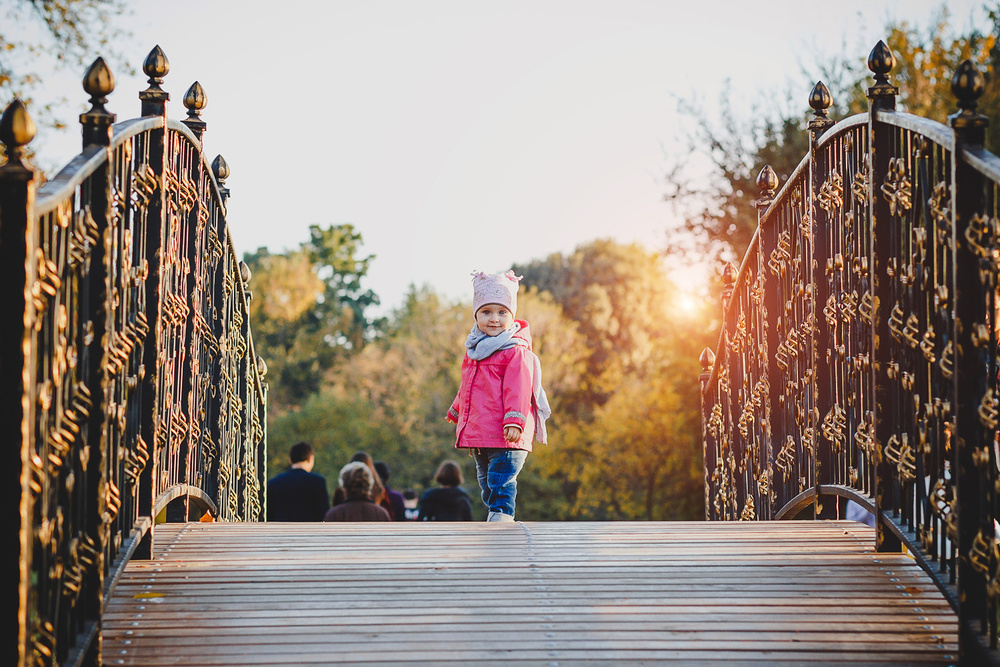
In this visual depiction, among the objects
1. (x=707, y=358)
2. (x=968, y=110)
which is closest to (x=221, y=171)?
(x=968, y=110)

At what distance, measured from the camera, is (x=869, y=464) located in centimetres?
357

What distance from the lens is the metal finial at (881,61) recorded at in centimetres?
346

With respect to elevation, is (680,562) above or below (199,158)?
below

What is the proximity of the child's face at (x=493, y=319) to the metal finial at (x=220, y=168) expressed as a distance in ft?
5.42

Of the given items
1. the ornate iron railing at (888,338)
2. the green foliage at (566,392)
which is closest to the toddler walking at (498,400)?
the ornate iron railing at (888,338)

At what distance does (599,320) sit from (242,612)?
40.6 m

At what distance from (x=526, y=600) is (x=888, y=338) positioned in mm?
1564

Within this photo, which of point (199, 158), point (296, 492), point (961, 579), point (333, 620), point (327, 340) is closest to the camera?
point (961, 579)

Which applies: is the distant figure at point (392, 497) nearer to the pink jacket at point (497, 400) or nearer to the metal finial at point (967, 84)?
the pink jacket at point (497, 400)

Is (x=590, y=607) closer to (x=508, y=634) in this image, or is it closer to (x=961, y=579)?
(x=508, y=634)

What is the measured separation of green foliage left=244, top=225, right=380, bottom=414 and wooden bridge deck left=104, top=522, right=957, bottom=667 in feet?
127

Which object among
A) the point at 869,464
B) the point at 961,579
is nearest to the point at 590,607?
the point at 961,579

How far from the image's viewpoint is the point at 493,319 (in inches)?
231

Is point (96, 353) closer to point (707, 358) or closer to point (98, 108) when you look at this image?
point (98, 108)
